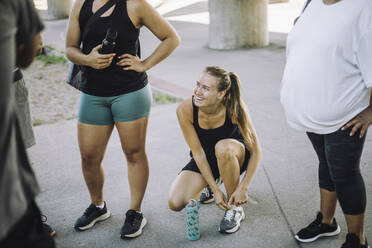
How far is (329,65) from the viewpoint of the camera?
2387 mm

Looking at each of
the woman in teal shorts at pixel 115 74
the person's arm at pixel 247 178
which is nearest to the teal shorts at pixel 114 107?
the woman in teal shorts at pixel 115 74

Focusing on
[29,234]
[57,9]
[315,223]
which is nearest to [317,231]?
[315,223]

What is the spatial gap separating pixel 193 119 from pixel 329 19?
1.19 m

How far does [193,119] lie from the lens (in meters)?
3.22

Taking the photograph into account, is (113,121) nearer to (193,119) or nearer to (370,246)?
(193,119)

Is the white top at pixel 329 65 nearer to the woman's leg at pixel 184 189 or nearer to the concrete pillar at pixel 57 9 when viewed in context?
the woman's leg at pixel 184 189

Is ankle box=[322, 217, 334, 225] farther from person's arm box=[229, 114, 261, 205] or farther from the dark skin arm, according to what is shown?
the dark skin arm

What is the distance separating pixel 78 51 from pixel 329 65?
1.52 metres

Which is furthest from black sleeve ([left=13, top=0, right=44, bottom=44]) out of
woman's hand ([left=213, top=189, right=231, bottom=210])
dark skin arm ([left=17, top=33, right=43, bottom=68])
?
woman's hand ([left=213, top=189, right=231, bottom=210])

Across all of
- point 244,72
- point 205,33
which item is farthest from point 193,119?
point 205,33

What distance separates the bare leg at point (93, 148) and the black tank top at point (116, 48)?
244 millimetres

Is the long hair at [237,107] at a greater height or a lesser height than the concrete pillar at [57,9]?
greater

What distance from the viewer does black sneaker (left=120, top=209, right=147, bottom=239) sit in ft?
10.3

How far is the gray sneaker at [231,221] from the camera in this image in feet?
10.3
